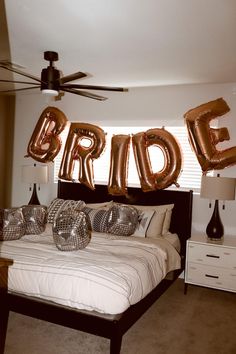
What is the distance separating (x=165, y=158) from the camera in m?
4.01

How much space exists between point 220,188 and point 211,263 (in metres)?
0.81

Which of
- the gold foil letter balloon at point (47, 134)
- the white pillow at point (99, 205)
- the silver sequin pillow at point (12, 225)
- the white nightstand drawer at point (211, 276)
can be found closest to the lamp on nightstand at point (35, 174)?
the gold foil letter balloon at point (47, 134)

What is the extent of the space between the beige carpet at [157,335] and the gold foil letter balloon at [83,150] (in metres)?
1.92

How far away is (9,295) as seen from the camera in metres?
2.60

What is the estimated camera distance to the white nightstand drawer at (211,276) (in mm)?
3418

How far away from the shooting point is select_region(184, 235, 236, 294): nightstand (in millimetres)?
3422

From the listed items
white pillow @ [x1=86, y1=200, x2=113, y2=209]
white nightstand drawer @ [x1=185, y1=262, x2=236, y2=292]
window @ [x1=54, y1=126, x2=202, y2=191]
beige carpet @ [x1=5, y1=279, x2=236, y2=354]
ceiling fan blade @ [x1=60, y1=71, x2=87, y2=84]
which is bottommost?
beige carpet @ [x1=5, y1=279, x2=236, y2=354]

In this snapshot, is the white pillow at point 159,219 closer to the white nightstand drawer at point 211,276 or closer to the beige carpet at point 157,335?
the white nightstand drawer at point 211,276

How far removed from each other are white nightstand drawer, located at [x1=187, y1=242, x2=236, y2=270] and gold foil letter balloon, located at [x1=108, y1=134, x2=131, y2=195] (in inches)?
45.7

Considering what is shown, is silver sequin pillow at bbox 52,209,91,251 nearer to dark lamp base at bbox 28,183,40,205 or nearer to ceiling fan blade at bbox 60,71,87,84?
ceiling fan blade at bbox 60,71,87,84

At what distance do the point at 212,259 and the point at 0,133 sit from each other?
10.7 feet

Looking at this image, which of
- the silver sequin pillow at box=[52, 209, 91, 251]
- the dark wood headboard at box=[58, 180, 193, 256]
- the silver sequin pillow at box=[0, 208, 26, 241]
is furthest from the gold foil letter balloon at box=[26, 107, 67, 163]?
the silver sequin pillow at box=[52, 209, 91, 251]

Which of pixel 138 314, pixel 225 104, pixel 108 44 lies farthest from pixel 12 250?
pixel 225 104

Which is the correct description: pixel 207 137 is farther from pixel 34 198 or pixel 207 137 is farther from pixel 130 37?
pixel 34 198
